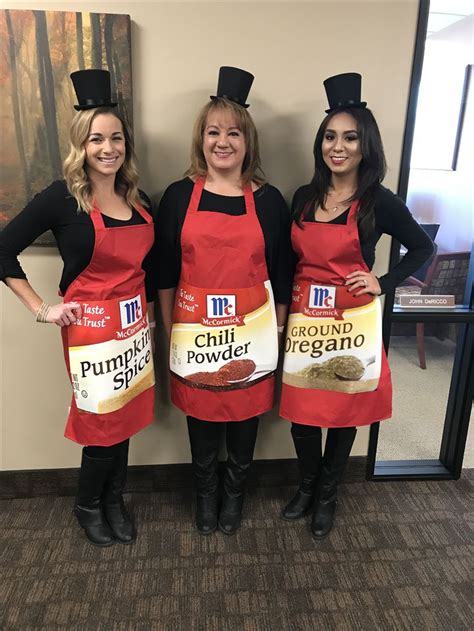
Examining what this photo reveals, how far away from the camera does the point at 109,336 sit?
1533 mm

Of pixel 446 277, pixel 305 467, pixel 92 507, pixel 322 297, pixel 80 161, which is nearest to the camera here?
pixel 80 161

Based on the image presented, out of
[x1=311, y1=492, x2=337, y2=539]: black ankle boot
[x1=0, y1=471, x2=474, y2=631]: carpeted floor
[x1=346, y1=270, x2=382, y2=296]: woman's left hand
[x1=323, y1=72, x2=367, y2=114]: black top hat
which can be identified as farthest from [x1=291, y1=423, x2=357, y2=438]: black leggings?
[x1=323, y1=72, x2=367, y2=114]: black top hat

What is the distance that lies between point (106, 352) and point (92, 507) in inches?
25.1

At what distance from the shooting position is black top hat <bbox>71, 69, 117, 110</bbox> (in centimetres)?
142

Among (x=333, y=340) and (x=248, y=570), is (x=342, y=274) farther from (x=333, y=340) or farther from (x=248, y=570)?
(x=248, y=570)

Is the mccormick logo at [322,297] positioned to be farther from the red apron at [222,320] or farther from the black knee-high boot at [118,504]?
the black knee-high boot at [118,504]

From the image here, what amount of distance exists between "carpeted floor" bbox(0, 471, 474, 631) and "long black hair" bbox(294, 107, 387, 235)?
1137 mm

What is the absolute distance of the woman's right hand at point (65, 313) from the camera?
4.92ft

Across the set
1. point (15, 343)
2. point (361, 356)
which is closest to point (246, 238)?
point (361, 356)

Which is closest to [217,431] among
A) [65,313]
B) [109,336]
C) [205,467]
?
[205,467]

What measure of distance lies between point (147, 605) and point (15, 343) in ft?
3.30

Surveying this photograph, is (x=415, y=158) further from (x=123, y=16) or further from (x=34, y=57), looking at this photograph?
(x=34, y=57)

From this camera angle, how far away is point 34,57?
1569 millimetres

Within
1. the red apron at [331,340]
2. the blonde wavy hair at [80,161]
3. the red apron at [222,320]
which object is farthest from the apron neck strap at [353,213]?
the blonde wavy hair at [80,161]
